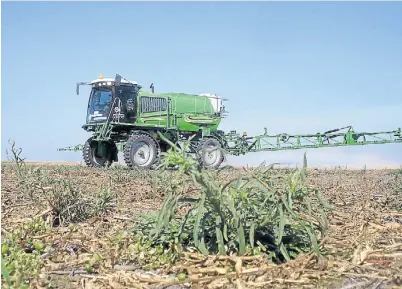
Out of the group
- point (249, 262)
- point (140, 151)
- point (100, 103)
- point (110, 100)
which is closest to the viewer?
point (249, 262)

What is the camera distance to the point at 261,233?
9.50 feet

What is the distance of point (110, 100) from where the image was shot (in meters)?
16.7

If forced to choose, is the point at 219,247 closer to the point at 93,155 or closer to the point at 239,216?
the point at 239,216

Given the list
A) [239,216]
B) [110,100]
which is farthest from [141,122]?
[239,216]

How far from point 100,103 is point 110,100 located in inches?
16.0

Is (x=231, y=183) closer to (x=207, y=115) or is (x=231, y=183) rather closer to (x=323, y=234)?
(x=323, y=234)

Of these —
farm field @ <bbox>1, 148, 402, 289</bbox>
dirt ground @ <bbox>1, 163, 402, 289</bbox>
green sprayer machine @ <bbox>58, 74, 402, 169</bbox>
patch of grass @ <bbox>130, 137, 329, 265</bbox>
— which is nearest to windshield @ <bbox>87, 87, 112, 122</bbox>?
green sprayer machine @ <bbox>58, 74, 402, 169</bbox>

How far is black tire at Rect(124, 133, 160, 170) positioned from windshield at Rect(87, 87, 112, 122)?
3.95 feet

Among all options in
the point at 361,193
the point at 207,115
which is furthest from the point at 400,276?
the point at 207,115

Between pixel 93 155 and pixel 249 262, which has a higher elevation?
pixel 93 155

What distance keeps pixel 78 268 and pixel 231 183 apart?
3.00ft

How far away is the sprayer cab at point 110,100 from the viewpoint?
16.6 metres

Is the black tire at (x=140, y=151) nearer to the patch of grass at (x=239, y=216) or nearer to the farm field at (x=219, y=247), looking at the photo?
the farm field at (x=219, y=247)

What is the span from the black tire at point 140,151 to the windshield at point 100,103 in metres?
1.20
